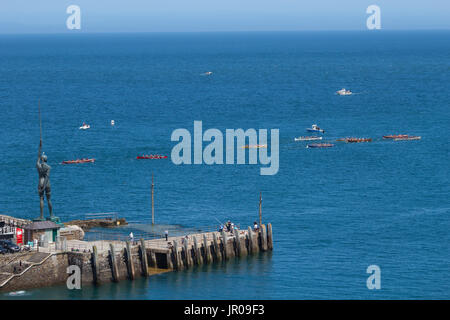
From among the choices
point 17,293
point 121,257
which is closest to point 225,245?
point 121,257

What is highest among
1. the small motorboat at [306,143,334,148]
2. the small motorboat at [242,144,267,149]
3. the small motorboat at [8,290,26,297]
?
the small motorboat at [242,144,267,149]

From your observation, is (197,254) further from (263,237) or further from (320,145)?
(320,145)

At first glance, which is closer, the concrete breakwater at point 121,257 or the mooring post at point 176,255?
the concrete breakwater at point 121,257

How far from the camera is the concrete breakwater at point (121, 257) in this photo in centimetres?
7369

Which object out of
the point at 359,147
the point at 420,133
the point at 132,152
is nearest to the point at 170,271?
the point at 132,152

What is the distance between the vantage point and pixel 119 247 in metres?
78.3

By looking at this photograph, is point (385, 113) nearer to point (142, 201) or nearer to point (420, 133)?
point (420, 133)

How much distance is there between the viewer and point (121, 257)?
77.2m

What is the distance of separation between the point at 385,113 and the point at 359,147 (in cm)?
4507

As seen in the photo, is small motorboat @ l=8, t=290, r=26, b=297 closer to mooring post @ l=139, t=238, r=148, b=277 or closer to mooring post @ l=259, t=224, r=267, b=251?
mooring post @ l=139, t=238, r=148, b=277

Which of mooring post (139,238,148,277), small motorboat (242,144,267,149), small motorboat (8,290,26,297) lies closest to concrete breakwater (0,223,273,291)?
mooring post (139,238,148,277)

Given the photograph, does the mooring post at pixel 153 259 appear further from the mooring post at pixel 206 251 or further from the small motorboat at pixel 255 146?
the small motorboat at pixel 255 146

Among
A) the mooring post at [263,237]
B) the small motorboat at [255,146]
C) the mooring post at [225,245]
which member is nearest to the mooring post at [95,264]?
the mooring post at [225,245]

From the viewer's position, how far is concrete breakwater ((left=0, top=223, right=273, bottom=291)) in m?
73.7
